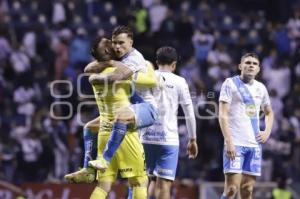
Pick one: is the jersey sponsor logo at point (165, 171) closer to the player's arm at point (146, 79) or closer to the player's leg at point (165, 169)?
the player's leg at point (165, 169)

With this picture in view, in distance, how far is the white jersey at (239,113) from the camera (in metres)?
15.5

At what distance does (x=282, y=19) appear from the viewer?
1178 inches

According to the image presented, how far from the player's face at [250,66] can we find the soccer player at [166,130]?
3.40ft

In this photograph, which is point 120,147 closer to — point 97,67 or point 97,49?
point 97,67

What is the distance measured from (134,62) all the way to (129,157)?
128 cm

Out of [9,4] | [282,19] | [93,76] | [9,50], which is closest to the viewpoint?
[93,76]

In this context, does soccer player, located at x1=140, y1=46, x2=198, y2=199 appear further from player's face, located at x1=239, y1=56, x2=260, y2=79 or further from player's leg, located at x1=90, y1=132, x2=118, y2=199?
player's leg, located at x1=90, y1=132, x2=118, y2=199

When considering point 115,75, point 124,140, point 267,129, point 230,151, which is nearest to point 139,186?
point 124,140

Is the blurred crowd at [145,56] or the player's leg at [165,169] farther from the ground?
the blurred crowd at [145,56]

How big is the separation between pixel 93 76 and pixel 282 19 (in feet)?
55.7

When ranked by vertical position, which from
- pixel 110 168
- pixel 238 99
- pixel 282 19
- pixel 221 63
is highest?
pixel 282 19

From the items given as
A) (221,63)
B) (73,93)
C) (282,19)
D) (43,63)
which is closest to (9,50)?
(43,63)

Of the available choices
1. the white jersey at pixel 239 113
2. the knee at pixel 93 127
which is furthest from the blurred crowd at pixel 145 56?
the knee at pixel 93 127

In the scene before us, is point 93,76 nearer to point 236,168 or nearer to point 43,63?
point 236,168
